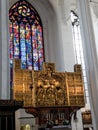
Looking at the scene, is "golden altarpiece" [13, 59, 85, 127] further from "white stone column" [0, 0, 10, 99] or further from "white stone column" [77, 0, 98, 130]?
"white stone column" [0, 0, 10, 99]

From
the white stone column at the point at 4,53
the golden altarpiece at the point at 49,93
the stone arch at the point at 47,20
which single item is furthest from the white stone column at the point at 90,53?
the stone arch at the point at 47,20

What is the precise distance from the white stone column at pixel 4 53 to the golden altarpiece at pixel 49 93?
3.73 metres

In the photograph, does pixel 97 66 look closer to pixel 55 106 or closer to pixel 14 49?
pixel 55 106

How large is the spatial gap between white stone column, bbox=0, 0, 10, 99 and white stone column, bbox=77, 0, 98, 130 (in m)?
4.02

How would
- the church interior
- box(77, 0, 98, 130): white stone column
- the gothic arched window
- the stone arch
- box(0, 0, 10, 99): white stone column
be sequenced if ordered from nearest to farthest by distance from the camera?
box(0, 0, 10, 99): white stone column < the church interior < box(77, 0, 98, 130): white stone column < the gothic arched window < the stone arch

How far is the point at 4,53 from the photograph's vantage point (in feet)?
26.0

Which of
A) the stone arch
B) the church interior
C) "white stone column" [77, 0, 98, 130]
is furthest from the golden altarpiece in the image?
the stone arch

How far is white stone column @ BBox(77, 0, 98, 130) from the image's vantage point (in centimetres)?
996

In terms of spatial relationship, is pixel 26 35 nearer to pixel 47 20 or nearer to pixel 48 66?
pixel 47 20

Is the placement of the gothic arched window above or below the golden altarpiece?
above

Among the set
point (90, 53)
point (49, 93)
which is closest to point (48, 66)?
point (49, 93)

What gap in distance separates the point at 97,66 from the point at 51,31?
6752 millimetres

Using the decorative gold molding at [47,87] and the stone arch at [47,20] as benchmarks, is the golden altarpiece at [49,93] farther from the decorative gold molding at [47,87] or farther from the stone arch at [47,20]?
the stone arch at [47,20]

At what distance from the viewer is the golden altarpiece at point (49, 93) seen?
38.1 ft
